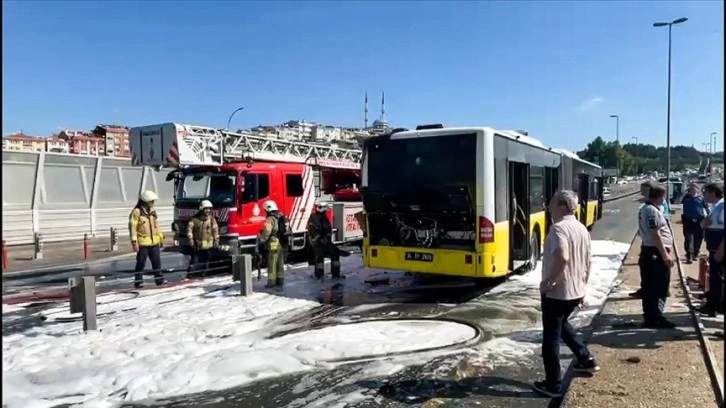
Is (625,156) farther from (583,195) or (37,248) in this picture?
(37,248)

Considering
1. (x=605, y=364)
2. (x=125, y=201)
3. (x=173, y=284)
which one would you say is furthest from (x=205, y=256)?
(x=125, y=201)

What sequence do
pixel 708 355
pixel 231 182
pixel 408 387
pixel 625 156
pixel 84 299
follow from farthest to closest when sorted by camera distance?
pixel 625 156
pixel 231 182
pixel 84 299
pixel 708 355
pixel 408 387

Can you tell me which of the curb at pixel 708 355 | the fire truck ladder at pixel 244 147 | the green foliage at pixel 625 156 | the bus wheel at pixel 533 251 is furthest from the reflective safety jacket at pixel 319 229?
the green foliage at pixel 625 156

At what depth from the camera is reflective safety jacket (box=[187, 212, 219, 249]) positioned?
11.4m

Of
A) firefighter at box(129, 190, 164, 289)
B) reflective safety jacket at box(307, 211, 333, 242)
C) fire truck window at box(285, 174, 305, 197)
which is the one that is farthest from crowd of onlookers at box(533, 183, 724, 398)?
fire truck window at box(285, 174, 305, 197)

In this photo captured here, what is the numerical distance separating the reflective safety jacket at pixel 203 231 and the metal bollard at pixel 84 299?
160 inches

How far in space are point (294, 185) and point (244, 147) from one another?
2.54 metres

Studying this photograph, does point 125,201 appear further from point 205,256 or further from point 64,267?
point 205,256

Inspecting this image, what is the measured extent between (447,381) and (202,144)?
1032 cm

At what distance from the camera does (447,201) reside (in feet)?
29.7

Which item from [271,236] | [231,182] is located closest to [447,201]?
[271,236]

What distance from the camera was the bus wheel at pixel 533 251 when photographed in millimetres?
11521

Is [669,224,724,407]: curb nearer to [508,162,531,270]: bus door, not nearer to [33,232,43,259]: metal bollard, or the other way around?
[508,162,531,270]: bus door

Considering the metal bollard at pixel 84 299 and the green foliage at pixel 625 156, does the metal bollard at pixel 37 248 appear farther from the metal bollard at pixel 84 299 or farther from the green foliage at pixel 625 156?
the green foliage at pixel 625 156
